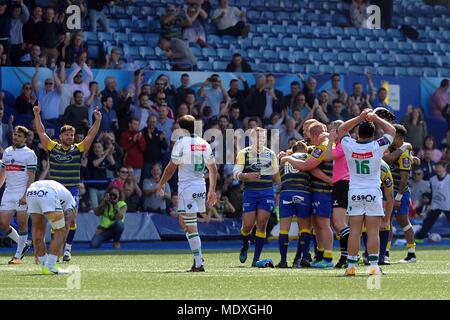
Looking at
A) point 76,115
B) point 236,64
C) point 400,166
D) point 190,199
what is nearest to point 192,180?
point 190,199

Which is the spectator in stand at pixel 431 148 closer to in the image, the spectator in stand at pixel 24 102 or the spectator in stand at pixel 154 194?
the spectator in stand at pixel 154 194

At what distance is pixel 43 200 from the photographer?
16922 millimetres

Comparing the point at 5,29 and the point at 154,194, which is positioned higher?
the point at 5,29

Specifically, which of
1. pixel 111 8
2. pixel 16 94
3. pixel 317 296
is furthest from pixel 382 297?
pixel 111 8

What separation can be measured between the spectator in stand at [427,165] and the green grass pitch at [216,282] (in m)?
11.0

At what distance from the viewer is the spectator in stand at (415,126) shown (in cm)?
3191

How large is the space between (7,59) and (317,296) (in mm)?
16057

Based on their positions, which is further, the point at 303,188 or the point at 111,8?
the point at 111,8

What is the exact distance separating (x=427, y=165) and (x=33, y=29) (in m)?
11.0

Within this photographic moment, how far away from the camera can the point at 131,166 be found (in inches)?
1131

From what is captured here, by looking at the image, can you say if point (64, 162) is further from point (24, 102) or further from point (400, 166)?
point (24, 102)

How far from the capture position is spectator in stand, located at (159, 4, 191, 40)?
104ft
